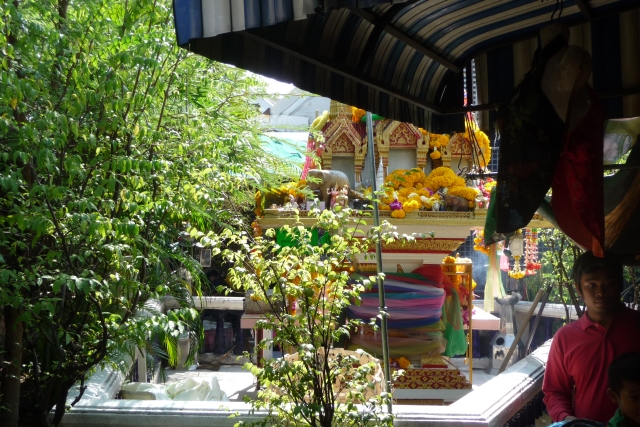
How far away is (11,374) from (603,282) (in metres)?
3.62

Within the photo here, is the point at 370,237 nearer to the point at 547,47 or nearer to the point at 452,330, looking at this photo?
the point at 547,47

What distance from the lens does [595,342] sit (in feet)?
10.5

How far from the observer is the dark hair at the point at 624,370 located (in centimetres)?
273

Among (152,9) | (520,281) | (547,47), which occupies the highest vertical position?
(152,9)

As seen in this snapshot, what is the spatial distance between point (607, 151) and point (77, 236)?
11.1 ft

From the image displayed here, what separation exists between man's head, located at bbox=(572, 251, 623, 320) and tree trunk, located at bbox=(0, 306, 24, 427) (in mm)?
3433

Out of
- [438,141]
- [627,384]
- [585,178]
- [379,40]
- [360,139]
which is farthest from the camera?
[360,139]

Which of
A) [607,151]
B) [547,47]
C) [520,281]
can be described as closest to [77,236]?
[547,47]

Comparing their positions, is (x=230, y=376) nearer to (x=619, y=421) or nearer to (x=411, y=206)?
(x=411, y=206)

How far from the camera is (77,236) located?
13.0 ft

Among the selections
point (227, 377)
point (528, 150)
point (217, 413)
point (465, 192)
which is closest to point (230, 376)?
point (227, 377)

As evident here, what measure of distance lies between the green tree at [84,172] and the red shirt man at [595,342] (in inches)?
85.4

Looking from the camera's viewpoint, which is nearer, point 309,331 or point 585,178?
point 585,178

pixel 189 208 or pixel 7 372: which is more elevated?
pixel 189 208
